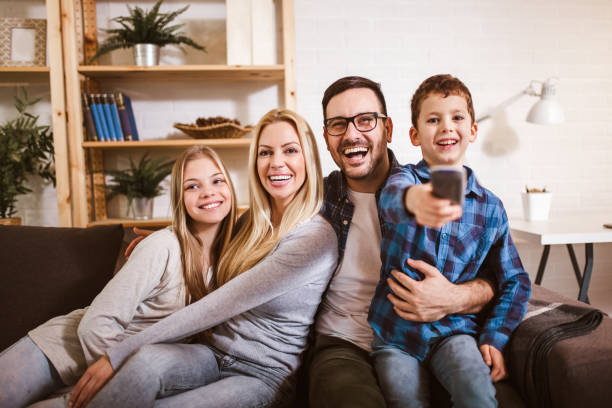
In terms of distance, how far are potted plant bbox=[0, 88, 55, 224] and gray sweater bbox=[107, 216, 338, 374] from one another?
1.63 m

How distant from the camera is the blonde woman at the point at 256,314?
0.98m

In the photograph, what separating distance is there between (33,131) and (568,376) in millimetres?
2670

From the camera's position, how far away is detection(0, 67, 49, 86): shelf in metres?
2.18

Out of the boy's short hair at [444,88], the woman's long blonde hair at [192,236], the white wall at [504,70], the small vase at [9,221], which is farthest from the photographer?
the white wall at [504,70]

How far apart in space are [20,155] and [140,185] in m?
0.66

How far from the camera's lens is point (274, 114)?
1.29 metres

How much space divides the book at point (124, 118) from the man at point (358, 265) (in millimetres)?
1416

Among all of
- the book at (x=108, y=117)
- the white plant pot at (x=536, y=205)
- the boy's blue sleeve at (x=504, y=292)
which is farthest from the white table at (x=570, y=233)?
the book at (x=108, y=117)

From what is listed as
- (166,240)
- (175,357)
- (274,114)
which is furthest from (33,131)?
(175,357)

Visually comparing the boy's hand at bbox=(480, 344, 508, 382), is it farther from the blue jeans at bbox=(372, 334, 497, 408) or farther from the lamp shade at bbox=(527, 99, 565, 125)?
the lamp shade at bbox=(527, 99, 565, 125)

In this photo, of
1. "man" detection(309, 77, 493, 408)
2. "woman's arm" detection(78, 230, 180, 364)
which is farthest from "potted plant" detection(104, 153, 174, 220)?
"man" detection(309, 77, 493, 408)

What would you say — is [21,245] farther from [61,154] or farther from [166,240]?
[61,154]

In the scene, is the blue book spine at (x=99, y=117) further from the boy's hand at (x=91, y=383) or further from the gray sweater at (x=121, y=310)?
the boy's hand at (x=91, y=383)

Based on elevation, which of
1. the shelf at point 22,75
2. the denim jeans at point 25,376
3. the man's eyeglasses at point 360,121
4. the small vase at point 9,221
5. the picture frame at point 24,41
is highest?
the picture frame at point 24,41
